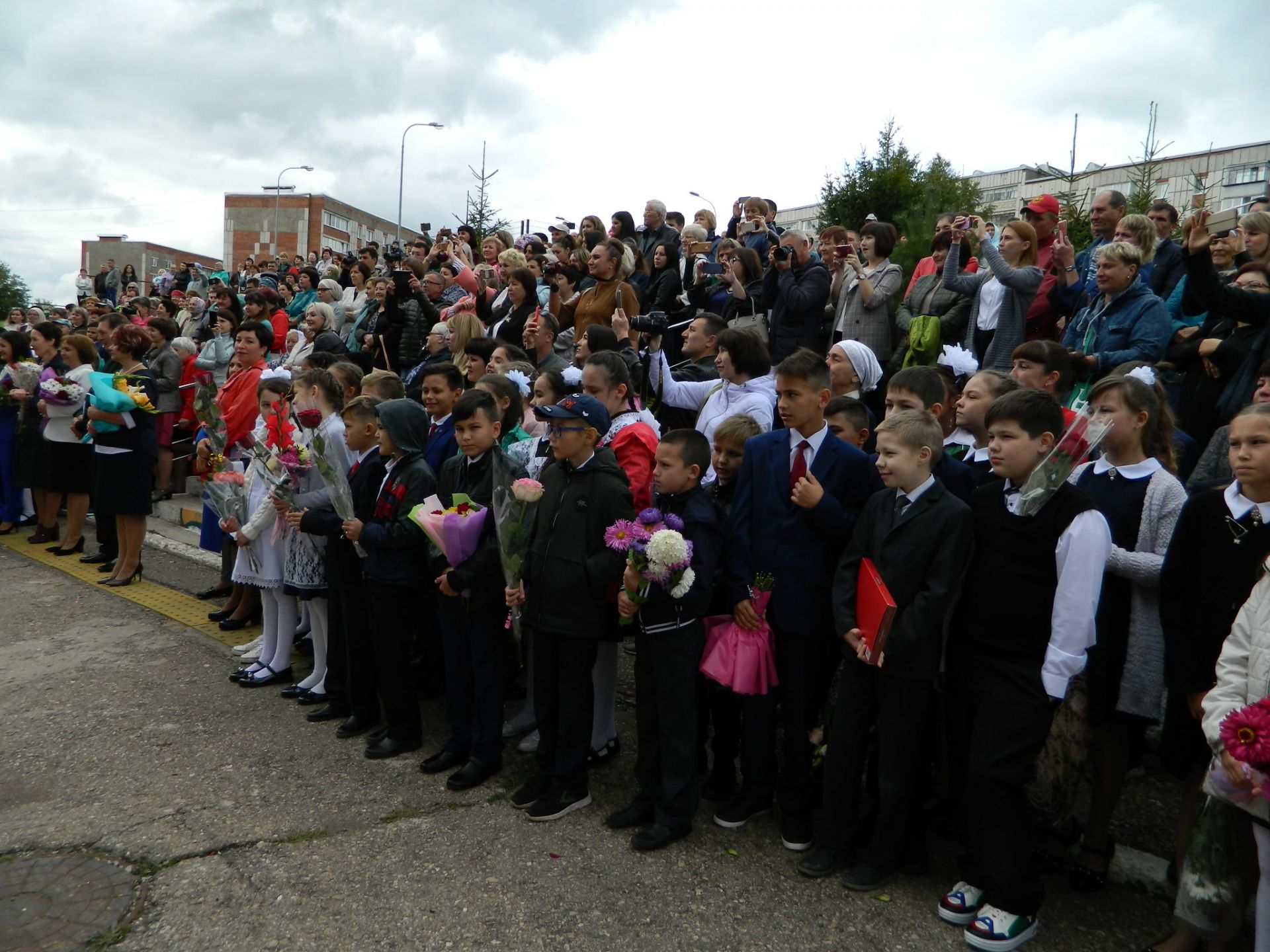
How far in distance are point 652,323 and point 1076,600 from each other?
3.66 metres

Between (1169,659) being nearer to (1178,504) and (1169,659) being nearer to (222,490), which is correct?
(1178,504)

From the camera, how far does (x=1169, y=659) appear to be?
342 centimetres

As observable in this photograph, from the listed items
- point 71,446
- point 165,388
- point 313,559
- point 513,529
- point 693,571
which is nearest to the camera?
point 693,571

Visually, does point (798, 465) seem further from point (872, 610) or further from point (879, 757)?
point (879, 757)

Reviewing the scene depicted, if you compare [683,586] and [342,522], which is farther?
[342,522]

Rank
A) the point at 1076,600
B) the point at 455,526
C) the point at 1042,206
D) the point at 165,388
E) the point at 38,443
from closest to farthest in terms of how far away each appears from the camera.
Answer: the point at 1076,600 < the point at 455,526 < the point at 1042,206 < the point at 38,443 < the point at 165,388

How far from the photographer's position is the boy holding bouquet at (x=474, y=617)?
4762mm

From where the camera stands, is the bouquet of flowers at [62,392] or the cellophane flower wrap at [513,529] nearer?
the cellophane flower wrap at [513,529]

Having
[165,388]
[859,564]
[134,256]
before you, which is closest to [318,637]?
[859,564]

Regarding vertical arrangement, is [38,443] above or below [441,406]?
below

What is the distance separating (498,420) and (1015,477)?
8.87ft

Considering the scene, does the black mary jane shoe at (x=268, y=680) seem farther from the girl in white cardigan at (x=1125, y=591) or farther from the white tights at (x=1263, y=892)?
the white tights at (x=1263, y=892)

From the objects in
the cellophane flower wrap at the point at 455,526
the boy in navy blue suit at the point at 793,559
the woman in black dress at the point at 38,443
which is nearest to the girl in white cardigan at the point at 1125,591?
the boy in navy blue suit at the point at 793,559

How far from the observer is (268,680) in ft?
20.5
